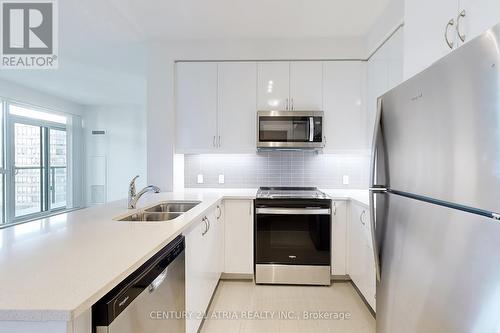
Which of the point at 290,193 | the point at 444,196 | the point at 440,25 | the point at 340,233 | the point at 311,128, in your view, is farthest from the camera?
the point at 290,193

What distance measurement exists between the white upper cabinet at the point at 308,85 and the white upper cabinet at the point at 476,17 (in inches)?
75.8

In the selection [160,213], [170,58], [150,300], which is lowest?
[150,300]

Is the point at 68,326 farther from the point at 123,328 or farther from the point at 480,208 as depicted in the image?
the point at 480,208

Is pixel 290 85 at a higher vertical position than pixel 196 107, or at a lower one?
Answer: higher

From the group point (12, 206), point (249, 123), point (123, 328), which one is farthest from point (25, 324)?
point (12, 206)

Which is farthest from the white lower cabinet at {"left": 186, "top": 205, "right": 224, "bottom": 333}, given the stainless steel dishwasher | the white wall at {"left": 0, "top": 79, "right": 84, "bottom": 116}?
the white wall at {"left": 0, "top": 79, "right": 84, "bottom": 116}

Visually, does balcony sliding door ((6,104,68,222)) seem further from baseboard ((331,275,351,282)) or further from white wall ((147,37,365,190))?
baseboard ((331,275,351,282))

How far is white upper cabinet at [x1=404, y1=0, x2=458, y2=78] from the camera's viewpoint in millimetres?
1177

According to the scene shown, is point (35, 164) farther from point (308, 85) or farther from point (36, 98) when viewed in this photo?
point (308, 85)

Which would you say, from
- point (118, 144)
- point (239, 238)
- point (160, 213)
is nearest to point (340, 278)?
point (239, 238)

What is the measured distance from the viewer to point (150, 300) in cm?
110

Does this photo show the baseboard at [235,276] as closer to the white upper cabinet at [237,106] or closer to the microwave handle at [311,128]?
the white upper cabinet at [237,106]

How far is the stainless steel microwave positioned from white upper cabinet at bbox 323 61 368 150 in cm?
20

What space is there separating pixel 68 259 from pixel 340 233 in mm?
2381
